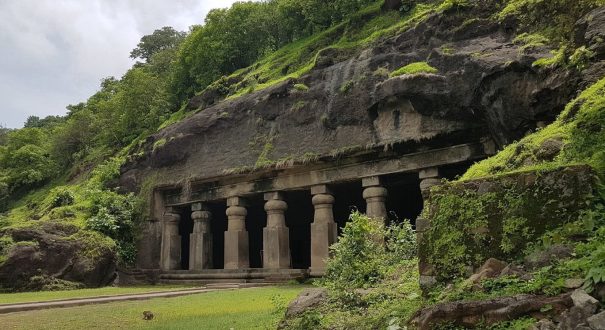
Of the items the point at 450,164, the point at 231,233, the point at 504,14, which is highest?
the point at 504,14

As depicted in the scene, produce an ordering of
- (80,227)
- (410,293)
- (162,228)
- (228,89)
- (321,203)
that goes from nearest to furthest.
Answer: (410,293) → (321,203) → (80,227) → (162,228) → (228,89)

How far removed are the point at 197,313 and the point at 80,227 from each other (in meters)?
12.2

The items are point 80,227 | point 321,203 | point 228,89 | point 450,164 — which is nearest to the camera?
point 450,164

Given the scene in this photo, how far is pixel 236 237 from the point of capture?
20.2 metres

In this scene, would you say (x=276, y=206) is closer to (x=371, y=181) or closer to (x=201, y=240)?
(x=371, y=181)

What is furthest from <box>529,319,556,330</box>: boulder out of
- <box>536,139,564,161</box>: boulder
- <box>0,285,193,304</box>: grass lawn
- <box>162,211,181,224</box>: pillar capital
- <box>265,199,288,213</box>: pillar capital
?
<box>162,211,181,224</box>: pillar capital

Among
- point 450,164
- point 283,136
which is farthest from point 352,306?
point 283,136

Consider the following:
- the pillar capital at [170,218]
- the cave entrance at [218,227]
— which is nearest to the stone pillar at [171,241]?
the pillar capital at [170,218]

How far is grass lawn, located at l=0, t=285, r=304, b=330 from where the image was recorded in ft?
27.1

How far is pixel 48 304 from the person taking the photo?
11344mm

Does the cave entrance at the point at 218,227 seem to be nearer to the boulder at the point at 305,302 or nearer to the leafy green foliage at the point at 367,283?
the leafy green foliage at the point at 367,283

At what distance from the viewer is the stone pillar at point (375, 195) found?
666 inches

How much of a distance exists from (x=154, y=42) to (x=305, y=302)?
190 ft

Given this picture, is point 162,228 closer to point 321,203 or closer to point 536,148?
point 321,203
